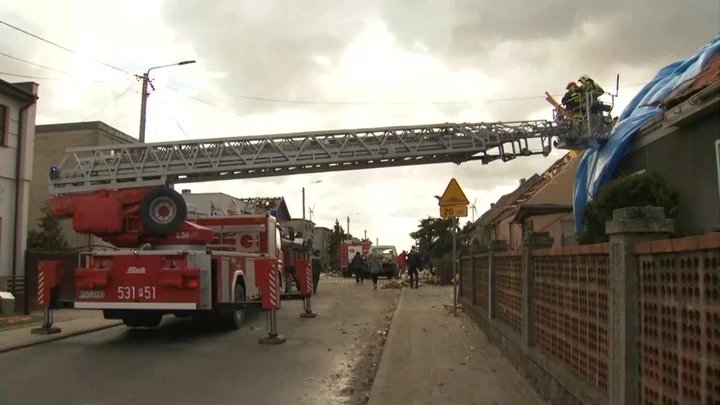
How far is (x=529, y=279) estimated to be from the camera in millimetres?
7977

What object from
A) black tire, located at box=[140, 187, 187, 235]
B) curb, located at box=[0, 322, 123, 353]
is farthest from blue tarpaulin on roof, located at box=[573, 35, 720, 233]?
curb, located at box=[0, 322, 123, 353]

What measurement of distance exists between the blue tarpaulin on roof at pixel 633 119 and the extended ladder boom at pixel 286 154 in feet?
11.4

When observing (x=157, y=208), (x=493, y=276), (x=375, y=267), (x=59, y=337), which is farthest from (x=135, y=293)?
(x=375, y=267)

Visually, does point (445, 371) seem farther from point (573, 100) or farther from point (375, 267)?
point (375, 267)

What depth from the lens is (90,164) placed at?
16203mm

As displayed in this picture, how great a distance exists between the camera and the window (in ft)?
56.3

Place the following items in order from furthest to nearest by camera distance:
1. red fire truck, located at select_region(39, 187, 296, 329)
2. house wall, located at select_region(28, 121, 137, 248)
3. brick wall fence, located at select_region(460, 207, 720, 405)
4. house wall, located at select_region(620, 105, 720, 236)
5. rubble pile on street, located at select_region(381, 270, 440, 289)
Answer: rubble pile on street, located at select_region(381, 270, 440, 289)
house wall, located at select_region(28, 121, 137, 248)
red fire truck, located at select_region(39, 187, 296, 329)
house wall, located at select_region(620, 105, 720, 236)
brick wall fence, located at select_region(460, 207, 720, 405)

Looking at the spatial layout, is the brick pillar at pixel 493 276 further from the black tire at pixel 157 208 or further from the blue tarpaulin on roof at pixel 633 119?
the black tire at pixel 157 208

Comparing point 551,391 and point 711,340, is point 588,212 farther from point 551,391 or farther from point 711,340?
point 711,340

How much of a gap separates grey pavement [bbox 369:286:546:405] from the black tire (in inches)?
182

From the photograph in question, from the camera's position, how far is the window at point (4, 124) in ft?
56.3

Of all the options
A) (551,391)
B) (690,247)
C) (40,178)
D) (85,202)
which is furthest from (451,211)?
(40,178)

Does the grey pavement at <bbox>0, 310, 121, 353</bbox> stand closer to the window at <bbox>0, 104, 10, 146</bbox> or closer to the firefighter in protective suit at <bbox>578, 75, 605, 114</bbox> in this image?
the window at <bbox>0, 104, 10, 146</bbox>

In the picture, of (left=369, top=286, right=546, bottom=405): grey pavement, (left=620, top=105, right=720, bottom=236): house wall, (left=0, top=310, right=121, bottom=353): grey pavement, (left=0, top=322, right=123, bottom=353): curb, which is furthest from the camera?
(left=0, top=310, right=121, bottom=353): grey pavement
